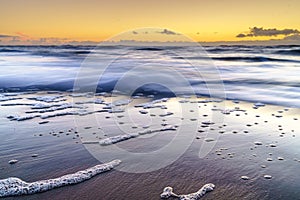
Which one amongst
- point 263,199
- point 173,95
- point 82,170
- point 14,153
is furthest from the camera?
point 173,95

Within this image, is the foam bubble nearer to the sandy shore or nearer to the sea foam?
the sandy shore

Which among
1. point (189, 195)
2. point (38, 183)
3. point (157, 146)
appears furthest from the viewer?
point (157, 146)

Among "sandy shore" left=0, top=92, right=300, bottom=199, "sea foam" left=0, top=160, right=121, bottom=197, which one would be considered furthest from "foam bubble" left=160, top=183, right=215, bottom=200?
"sea foam" left=0, top=160, right=121, bottom=197

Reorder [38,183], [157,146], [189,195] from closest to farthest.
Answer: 1. [189,195]
2. [38,183]
3. [157,146]

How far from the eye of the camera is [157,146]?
5098 mm

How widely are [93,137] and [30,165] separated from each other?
1474 millimetres

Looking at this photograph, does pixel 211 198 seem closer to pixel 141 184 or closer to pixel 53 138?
pixel 141 184

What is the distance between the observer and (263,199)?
3373 mm

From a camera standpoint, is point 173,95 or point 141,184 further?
point 173,95

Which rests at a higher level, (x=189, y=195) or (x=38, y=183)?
(x=38, y=183)

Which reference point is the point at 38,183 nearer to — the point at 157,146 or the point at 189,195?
the point at 189,195

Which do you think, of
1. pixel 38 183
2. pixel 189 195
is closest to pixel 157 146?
pixel 189 195

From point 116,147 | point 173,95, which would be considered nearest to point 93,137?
point 116,147

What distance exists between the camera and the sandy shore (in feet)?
11.9
